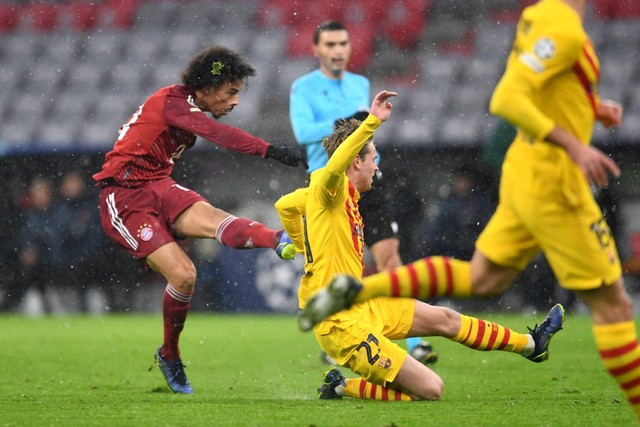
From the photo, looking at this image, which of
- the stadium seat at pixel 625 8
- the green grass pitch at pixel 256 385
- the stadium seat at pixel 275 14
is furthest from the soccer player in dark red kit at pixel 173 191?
the stadium seat at pixel 275 14

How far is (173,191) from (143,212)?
292 mm

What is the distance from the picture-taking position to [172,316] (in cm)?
762

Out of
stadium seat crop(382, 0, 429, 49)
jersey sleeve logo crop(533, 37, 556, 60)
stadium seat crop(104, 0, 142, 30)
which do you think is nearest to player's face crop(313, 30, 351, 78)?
jersey sleeve logo crop(533, 37, 556, 60)

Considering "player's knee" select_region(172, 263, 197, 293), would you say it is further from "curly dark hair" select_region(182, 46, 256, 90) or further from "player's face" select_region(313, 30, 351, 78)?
"player's face" select_region(313, 30, 351, 78)

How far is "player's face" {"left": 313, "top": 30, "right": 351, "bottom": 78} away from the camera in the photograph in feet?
31.8

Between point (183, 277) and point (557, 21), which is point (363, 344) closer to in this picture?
point (183, 277)

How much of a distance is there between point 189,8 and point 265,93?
377 cm

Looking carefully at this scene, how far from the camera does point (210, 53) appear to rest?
8016 millimetres

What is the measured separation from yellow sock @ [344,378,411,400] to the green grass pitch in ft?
0.36

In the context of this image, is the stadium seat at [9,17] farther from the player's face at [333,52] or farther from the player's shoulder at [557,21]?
the player's shoulder at [557,21]

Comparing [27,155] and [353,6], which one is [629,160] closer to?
[353,6]

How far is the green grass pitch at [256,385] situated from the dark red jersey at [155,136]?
149 cm

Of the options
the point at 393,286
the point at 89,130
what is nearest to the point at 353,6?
the point at 89,130

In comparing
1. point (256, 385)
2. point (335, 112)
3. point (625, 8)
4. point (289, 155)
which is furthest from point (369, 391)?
point (625, 8)
